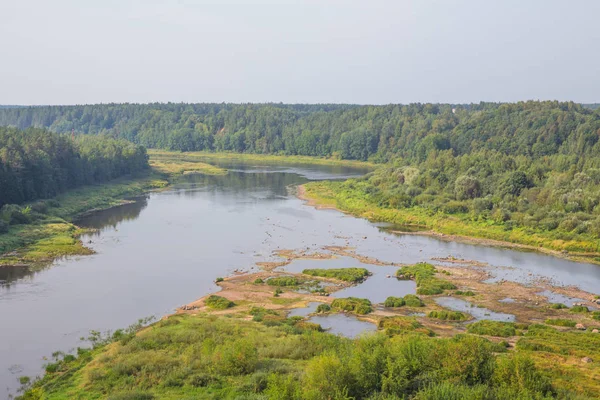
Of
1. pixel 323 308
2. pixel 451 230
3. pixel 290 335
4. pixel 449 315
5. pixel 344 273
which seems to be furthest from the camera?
pixel 451 230

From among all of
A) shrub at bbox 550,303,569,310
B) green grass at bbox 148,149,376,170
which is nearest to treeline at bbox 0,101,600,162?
green grass at bbox 148,149,376,170

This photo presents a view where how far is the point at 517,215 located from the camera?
229 feet

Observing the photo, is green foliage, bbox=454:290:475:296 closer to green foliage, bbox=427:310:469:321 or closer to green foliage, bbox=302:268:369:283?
green foliage, bbox=427:310:469:321

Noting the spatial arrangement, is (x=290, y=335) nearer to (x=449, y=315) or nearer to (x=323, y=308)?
(x=323, y=308)

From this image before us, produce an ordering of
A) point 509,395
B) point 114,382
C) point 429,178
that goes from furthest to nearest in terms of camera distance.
Answer: point 429,178 < point 114,382 < point 509,395

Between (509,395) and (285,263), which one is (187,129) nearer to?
(285,263)

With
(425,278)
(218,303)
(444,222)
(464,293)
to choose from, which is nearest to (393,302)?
(464,293)

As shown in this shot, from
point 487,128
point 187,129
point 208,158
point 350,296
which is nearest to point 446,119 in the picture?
point 487,128

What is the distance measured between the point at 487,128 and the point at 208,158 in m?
78.7

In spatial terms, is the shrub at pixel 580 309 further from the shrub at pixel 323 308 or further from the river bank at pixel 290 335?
the shrub at pixel 323 308

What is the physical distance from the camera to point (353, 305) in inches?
1658

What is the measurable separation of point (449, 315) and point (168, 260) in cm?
2679

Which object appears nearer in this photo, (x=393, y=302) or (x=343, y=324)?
(x=343, y=324)

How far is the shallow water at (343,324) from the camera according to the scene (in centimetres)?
3731
